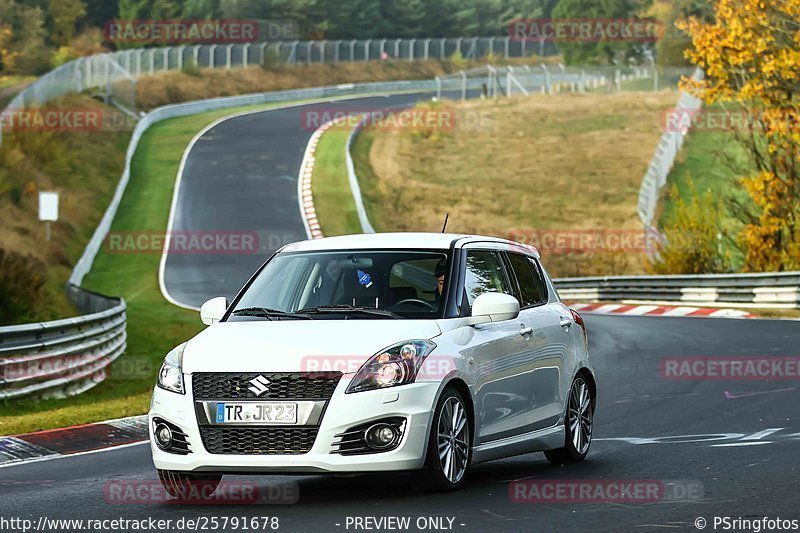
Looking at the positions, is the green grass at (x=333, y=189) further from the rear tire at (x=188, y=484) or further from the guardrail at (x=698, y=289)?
the rear tire at (x=188, y=484)

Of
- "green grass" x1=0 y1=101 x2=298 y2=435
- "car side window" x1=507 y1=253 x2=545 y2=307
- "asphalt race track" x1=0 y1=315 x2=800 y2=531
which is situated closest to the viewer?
"asphalt race track" x1=0 y1=315 x2=800 y2=531

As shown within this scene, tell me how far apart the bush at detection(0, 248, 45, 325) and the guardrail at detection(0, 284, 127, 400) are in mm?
1807

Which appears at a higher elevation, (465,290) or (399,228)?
(465,290)

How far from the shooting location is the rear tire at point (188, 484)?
959cm

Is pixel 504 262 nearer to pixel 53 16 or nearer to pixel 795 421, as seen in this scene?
pixel 795 421

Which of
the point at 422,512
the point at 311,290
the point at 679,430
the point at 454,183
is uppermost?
the point at 311,290

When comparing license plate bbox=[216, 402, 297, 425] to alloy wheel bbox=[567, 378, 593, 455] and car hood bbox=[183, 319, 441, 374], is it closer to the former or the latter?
car hood bbox=[183, 319, 441, 374]

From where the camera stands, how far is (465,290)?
1046cm

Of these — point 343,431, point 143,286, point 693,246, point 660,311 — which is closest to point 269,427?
point 343,431

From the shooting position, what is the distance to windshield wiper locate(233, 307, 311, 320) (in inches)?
395

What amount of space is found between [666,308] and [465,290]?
998 inches

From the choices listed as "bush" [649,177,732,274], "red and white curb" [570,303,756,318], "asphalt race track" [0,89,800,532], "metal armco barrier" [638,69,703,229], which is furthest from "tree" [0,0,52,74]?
"asphalt race track" [0,89,800,532]

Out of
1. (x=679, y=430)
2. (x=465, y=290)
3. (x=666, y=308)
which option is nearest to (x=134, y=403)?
(x=679, y=430)

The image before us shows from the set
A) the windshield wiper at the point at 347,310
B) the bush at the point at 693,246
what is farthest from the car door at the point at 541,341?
the bush at the point at 693,246
